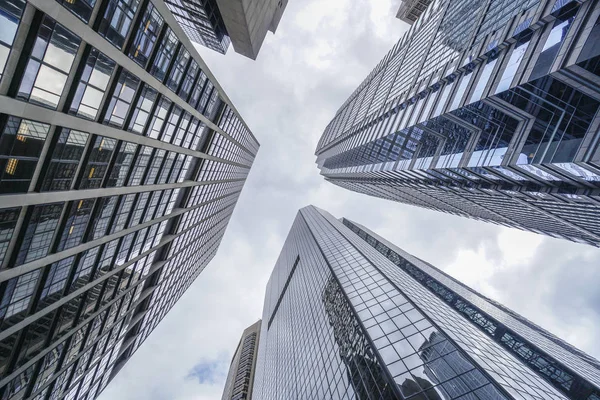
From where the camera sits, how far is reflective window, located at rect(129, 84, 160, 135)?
2306 centimetres

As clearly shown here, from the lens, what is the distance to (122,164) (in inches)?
955

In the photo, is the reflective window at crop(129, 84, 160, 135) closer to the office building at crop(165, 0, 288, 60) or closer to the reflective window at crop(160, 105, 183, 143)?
the reflective window at crop(160, 105, 183, 143)

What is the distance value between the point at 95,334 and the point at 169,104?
1066 inches

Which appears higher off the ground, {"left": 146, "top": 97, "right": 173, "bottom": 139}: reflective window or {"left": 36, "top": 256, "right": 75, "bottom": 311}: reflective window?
{"left": 146, "top": 97, "right": 173, "bottom": 139}: reflective window

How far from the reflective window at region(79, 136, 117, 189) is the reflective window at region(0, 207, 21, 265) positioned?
459cm

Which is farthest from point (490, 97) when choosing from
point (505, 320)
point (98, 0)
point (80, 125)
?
point (505, 320)

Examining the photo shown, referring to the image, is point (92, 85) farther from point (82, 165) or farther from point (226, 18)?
point (226, 18)

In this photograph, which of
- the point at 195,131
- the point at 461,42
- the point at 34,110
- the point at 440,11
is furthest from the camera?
the point at 440,11

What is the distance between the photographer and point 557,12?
1686 centimetres

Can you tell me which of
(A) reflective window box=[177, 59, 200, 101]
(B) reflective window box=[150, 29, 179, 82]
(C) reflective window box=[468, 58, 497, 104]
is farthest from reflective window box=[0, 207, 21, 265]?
(C) reflective window box=[468, 58, 497, 104]

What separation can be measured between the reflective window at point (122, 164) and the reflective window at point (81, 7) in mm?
9577

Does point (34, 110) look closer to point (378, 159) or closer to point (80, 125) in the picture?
point (80, 125)

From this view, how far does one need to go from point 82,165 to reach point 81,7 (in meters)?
9.36

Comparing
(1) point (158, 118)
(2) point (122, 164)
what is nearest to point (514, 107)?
(1) point (158, 118)
